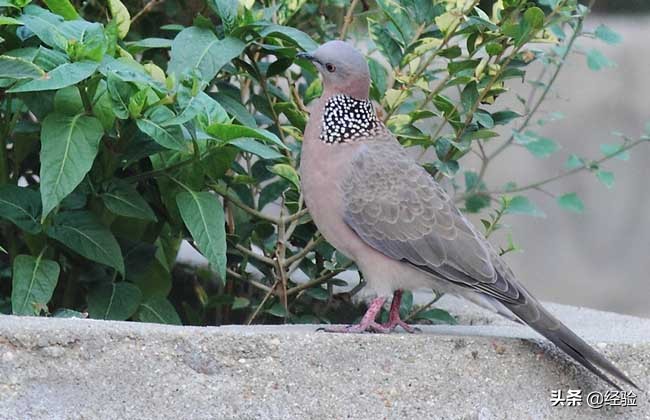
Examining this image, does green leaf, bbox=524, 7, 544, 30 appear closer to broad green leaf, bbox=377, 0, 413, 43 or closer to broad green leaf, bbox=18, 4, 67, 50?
broad green leaf, bbox=377, 0, 413, 43

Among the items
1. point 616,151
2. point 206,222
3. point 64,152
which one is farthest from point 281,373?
point 616,151

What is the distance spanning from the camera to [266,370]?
10.3 feet

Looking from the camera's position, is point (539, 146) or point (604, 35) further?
point (539, 146)

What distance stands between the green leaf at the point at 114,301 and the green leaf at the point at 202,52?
79 cm

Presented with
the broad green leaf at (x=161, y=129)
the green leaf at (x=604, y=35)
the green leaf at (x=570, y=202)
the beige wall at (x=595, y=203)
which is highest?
the green leaf at (x=604, y=35)

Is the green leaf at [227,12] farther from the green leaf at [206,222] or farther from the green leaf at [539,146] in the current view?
the green leaf at [539,146]

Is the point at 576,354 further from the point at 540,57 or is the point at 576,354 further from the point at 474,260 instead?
the point at 540,57

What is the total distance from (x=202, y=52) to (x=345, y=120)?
0.56m

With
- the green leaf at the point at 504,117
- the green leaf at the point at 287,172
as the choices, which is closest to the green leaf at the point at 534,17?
the green leaf at the point at 504,117

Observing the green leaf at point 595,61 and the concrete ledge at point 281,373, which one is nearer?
the concrete ledge at point 281,373

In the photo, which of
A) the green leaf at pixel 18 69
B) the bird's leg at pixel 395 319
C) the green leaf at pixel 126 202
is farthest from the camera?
the green leaf at pixel 126 202

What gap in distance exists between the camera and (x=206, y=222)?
3.64 meters

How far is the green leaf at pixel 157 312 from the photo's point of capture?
3992mm

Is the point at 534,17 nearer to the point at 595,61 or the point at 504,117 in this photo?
the point at 504,117
